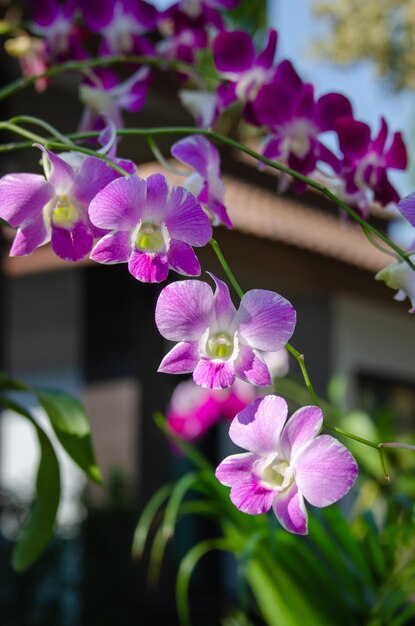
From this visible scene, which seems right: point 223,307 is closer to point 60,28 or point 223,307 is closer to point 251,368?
point 251,368

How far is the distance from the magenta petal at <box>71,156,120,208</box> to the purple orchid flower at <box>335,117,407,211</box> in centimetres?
20

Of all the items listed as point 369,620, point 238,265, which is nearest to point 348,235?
point 238,265

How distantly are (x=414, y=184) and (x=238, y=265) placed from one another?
789cm

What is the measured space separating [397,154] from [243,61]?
0.15 metres

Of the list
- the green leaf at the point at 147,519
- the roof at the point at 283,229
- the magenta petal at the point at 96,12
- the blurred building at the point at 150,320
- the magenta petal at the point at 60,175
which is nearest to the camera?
the magenta petal at the point at 60,175

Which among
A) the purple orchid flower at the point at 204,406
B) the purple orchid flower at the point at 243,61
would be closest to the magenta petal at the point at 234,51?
the purple orchid flower at the point at 243,61

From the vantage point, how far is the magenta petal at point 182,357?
495 millimetres

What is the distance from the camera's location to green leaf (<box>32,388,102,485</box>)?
767 mm

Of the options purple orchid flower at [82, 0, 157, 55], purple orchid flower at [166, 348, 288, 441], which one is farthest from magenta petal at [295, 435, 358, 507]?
purple orchid flower at [166, 348, 288, 441]

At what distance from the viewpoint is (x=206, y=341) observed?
494mm

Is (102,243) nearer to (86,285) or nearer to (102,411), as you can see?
(102,411)

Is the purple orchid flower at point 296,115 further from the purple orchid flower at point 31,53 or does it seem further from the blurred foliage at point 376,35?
the blurred foliage at point 376,35

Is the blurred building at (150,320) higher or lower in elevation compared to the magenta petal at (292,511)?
higher

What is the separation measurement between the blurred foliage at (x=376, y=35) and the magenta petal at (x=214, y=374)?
29.5 ft
